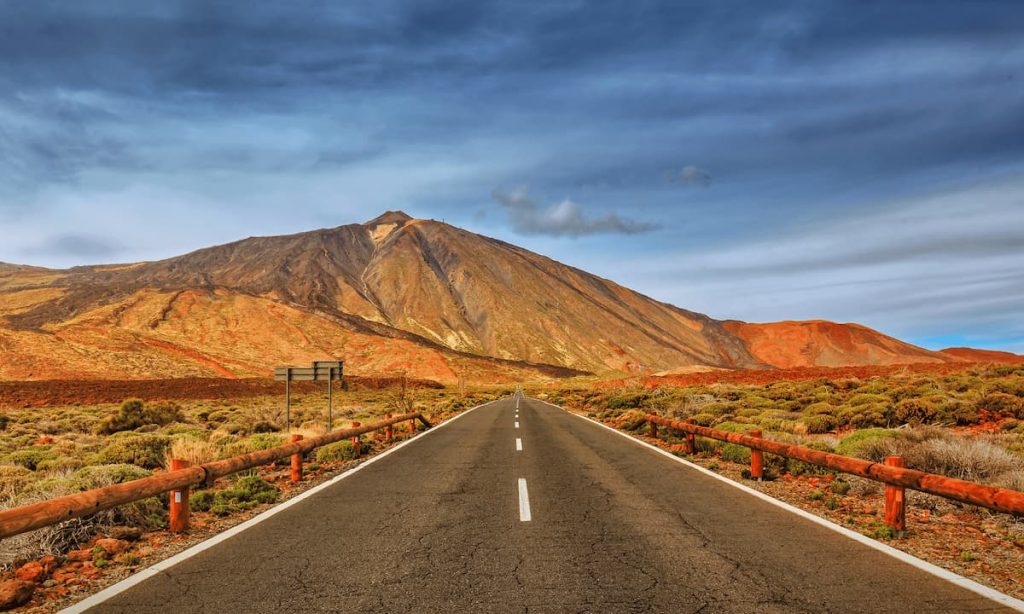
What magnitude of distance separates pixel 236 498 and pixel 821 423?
15413mm

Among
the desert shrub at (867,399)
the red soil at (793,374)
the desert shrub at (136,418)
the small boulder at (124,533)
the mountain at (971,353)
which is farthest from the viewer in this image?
the mountain at (971,353)

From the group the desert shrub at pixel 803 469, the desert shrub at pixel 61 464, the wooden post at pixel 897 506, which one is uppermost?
the wooden post at pixel 897 506

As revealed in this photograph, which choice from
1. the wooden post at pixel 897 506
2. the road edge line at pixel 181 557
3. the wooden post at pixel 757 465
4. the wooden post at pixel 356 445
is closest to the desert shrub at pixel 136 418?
the wooden post at pixel 356 445

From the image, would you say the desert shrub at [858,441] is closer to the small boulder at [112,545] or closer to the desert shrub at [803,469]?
the desert shrub at [803,469]

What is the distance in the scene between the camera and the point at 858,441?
36.8 feet

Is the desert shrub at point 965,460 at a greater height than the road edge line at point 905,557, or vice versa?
the desert shrub at point 965,460

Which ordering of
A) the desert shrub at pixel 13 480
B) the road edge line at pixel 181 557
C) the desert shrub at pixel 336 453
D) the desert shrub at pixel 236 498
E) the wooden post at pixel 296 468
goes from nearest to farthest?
the road edge line at pixel 181 557 < the desert shrub at pixel 236 498 < the desert shrub at pixel 13 480 < the wooden post at pixel 296 468 < the desert shrub at pixel 336 453

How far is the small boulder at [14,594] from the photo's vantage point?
4.69m

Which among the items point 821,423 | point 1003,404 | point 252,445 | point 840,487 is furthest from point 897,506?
point 1003,404

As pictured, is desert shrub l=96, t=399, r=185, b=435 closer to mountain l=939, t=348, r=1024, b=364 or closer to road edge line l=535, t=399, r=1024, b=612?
road edge line l=535, t=399, r=1024, b=612

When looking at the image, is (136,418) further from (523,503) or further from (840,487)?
(840,487)

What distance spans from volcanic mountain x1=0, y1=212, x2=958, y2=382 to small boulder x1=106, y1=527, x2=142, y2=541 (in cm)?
6935

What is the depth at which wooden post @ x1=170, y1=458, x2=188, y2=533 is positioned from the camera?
7.14m

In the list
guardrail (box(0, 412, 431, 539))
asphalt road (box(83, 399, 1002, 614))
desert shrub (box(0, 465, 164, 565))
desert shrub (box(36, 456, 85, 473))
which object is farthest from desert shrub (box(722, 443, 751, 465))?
desert shrub (box(36, 456, 85, 473))
